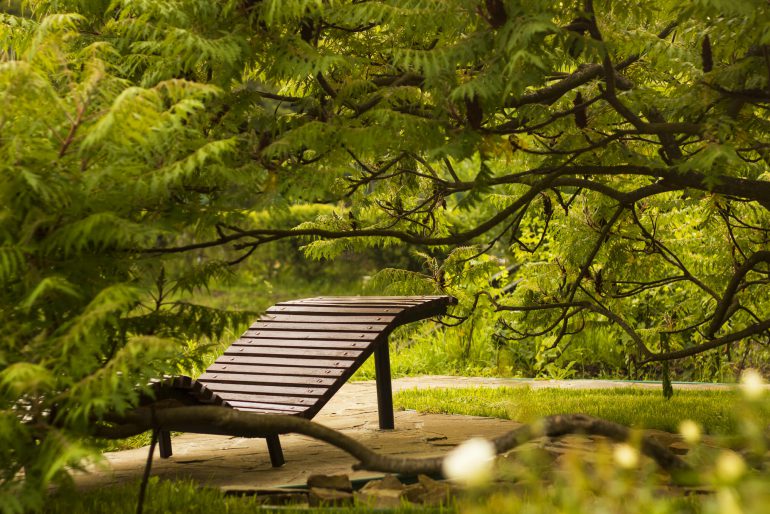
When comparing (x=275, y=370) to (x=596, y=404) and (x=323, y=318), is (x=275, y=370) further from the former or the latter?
(x=596, y=404)

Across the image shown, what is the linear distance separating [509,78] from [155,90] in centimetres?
152

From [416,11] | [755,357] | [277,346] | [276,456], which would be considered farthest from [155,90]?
[755,357]

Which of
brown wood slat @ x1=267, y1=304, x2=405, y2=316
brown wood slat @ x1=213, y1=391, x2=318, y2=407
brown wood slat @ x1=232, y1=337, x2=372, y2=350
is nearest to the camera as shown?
brown wood slat @ x1=213, y1=391, x2=318, y2=407

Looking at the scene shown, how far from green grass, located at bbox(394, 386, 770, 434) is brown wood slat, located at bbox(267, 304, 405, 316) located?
114cm

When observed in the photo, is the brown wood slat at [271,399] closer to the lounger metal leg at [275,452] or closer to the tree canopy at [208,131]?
the lounger metal leg at [275,452]

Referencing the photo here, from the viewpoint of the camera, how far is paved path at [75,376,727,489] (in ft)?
19.8

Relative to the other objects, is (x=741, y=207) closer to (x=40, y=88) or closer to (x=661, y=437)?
(x=661, y=437)

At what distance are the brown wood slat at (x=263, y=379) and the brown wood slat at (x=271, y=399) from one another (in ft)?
0.51

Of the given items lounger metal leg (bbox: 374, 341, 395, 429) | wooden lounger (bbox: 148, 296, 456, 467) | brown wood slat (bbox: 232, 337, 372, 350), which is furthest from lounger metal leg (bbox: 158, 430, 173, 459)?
lounger metal leg (bbox: 374, 341, 395, 429)

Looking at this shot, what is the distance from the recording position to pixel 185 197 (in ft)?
15.5

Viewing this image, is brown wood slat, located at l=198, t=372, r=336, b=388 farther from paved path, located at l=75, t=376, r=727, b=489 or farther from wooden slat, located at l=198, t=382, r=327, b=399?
paved path, located at l=75, t=376, r=727, b=489

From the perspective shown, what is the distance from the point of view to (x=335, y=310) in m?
7.40

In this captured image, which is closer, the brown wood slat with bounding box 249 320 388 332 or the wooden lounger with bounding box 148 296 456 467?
the wooden lounger with bounding box 148 296 456 467

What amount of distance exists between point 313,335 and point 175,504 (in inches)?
92.3
